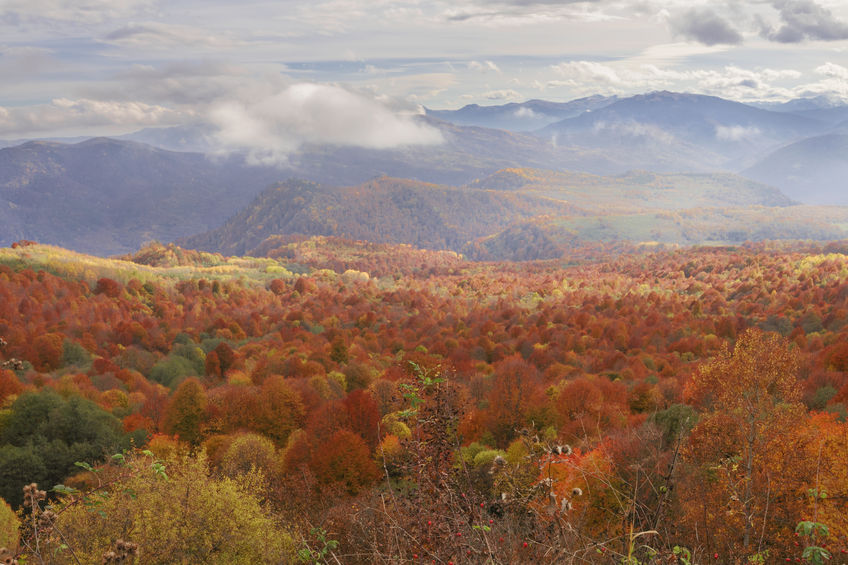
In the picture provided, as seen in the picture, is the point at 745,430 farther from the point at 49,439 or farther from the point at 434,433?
the point at 49,439

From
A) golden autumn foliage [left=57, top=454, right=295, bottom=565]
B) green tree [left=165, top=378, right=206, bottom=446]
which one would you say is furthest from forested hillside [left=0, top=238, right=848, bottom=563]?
green tree [left=165, top=378, right=206, bottom=446]

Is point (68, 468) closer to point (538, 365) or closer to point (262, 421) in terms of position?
point (262, 421)

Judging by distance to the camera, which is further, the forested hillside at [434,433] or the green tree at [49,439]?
the green tree at [49,439]

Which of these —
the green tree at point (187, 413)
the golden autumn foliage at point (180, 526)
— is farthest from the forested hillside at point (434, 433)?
the green tree at point (187, 413)

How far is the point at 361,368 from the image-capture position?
2689 inches

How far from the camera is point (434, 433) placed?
28.9 feet

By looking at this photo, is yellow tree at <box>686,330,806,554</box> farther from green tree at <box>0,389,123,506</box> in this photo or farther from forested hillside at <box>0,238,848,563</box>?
green tree at <box>0,389,123,506</box>

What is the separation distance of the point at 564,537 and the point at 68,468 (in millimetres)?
44154

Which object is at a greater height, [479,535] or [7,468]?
[479,535]

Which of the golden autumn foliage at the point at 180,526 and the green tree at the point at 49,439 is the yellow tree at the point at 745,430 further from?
the green tree at the point at 49,439

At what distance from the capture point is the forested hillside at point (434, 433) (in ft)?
28.7

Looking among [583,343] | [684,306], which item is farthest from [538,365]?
[684,306]

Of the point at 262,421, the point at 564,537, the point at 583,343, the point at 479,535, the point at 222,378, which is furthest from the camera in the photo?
the point at 583,343

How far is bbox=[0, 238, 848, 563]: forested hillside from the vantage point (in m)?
8.73
